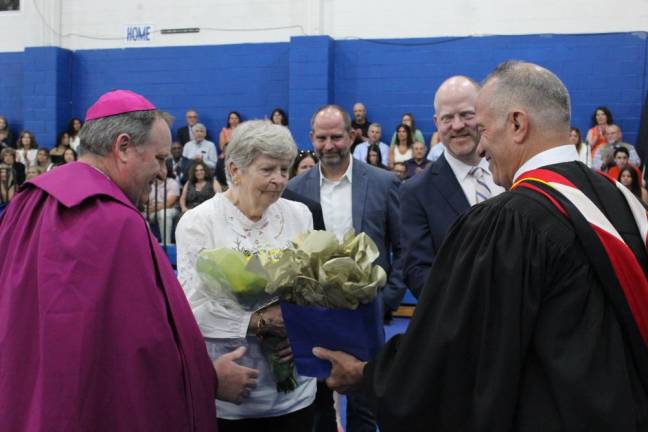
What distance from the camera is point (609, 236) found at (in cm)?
167

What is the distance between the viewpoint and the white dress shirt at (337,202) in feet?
11.9

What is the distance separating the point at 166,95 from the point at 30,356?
37.1 feet

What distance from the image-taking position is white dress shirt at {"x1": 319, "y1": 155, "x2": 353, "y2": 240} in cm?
364

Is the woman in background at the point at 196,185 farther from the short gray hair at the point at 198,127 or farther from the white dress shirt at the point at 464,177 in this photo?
the white dress shirt at the point at 464,177

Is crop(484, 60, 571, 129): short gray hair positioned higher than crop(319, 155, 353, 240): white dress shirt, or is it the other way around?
crop(484, 60, 571, 129): short gray hair

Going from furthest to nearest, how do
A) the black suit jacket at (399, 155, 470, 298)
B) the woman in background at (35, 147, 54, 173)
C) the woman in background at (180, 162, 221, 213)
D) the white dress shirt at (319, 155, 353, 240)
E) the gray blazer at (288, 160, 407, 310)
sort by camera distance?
the woman in background at (35, 147, 54, 173), the woman in background at (180, 162, 221, 213), the white dress shirt at (319, 155, 353, 240), the gray blazer at (288, 160, 407, 310), the black suit jacket at (399, 155, 470, 298)

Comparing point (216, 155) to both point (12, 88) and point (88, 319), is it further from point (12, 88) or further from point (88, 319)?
point (88, 319)

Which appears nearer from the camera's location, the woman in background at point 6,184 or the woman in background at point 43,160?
the woman in background at point 6,184

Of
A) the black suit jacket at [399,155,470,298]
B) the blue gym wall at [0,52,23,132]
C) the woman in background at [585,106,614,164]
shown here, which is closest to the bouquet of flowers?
the black suit jacket at [399,155,470,298]

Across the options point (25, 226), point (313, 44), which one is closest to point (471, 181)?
point (25, 226)

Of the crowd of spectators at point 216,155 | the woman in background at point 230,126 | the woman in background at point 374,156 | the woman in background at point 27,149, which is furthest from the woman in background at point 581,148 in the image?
the woman in background at point 27,149

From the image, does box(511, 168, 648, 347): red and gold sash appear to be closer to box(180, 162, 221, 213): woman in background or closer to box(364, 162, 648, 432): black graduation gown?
box(364, 162, 648, 432): black graduation gown

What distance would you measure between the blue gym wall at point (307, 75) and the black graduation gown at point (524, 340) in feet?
31.1

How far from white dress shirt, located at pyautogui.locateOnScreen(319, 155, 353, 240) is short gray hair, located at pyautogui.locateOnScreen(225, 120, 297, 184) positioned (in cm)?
108
